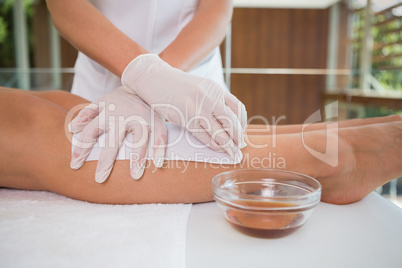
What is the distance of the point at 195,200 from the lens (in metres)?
0.70

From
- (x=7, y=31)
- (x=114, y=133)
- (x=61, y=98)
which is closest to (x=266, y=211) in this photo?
(x=114, y=133)

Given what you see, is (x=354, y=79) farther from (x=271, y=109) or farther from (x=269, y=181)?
(x=269, y=181)

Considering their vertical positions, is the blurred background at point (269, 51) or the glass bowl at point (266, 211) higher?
the blurred background at point (269, 51)

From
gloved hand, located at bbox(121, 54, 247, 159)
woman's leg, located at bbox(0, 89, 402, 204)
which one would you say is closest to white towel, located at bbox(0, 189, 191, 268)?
woman's leg, located at bbox(0, 89, 402, 204)

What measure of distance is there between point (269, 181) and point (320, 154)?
7.0 inches

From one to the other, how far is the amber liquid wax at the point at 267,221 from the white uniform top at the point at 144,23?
77 centimetres

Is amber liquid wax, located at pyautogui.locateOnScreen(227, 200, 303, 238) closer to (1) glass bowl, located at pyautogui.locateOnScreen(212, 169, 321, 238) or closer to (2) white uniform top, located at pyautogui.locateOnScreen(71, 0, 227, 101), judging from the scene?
(1) glass bowl, located at pyautogui.locateOnScreen(212, 169, 321, 238)

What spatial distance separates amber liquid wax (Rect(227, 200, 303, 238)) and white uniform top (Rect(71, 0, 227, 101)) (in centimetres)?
77

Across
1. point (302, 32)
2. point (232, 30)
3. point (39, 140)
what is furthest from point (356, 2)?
point (39, 140)

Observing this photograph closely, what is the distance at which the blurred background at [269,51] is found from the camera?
17.0 feet

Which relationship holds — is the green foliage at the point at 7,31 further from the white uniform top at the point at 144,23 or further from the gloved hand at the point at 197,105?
the gloved hand at the point at 197,105

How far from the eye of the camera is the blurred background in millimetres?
5180

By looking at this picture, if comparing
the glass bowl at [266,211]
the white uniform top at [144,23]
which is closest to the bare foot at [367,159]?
the glass bowl at [266,211]

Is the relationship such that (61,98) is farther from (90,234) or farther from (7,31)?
(7,31)
